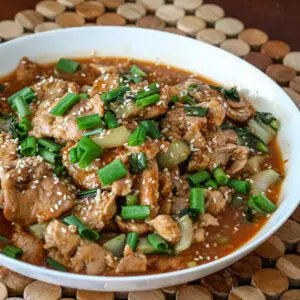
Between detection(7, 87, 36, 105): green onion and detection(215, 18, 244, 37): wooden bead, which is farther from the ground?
detection(7, 87, 36, 105): green onion

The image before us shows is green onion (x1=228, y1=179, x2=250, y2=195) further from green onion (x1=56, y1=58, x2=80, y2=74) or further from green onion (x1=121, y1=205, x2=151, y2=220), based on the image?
green onion (x1=56, y1=58, x2=80, y2=74)

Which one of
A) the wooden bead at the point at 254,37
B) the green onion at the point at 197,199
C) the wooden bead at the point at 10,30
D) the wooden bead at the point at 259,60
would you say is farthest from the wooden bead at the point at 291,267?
the wooden bead at the point at 10,30

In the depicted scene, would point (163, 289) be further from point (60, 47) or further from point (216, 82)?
point (60, 47)

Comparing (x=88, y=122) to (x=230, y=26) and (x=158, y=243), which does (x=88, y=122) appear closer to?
(x=158, y=243)

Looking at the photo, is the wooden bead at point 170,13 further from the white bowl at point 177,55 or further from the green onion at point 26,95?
the green onion at point 26,95

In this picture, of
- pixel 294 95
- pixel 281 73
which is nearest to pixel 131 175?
pixel 294 95

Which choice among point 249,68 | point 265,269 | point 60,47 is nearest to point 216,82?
point 249,68

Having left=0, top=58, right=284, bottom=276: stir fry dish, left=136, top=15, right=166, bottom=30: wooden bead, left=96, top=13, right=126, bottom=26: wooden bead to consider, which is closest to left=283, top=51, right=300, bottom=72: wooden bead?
left=0, top=58, right=284, bottom=276: stir fry dish
